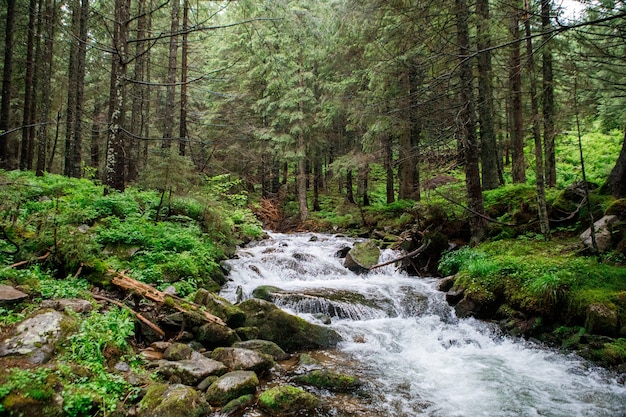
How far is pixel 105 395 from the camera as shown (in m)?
3.81

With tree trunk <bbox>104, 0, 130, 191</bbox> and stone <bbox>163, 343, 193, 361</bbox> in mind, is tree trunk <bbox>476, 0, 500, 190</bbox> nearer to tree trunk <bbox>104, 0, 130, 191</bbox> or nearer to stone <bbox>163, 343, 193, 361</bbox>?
stone <bbox>163, 343, 193, 361</bbox>

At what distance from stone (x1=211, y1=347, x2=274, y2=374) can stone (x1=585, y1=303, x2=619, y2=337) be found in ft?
17.8

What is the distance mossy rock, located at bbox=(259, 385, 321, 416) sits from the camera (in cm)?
455

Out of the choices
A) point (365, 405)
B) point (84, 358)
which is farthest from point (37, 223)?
point (365, 405)

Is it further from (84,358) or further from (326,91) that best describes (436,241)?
(326,91)

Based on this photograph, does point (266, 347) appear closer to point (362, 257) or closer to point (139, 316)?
point (139, 316)

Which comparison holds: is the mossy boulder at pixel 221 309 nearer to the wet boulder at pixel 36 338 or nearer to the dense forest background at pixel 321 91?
the wet boulder at pixel 36 338

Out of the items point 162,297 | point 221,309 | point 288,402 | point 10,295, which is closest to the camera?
point 10,295

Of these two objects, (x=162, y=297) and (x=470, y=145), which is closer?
(x=162, y=297)

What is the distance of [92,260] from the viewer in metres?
6.25

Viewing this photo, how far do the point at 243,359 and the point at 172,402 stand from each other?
155 centimetres

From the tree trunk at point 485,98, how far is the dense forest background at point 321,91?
0.06m

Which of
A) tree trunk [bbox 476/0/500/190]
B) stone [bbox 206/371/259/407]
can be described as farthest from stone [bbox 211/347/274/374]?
tree trunk [bbox 476/0/500/190]

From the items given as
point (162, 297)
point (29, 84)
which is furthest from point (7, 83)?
point (162, 297)
